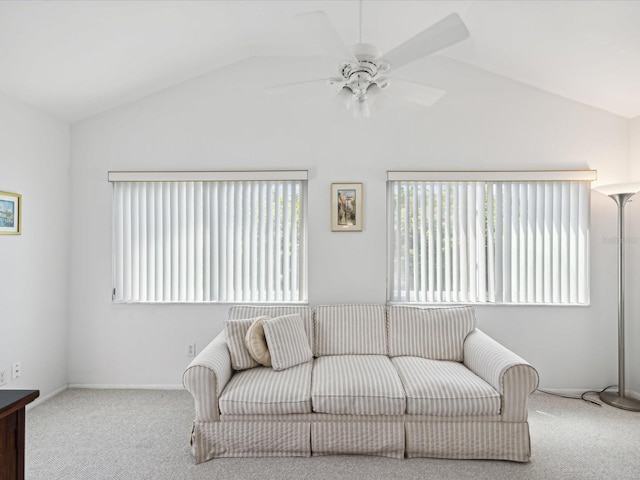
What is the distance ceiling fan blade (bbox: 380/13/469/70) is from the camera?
5.57ft

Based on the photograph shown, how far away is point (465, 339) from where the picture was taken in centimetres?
313

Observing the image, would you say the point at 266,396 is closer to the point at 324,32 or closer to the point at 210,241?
the point at 210,241

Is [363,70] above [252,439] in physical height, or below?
above

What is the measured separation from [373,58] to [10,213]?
2860mm

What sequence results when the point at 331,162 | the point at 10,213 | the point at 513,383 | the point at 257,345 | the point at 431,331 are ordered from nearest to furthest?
the point at 513,383 < the point at 257,345 < the point at 10,213 < the point at 431,331 < the point at 331,162

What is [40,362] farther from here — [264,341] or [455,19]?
[455,19]

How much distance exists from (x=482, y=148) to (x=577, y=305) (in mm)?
1619

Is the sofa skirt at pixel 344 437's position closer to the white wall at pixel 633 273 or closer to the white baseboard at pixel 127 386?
the white baseboard at pixel 127 386

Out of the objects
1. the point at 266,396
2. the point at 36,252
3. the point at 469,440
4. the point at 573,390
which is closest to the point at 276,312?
the point at 266,396

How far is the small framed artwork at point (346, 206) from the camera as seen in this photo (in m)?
3.60

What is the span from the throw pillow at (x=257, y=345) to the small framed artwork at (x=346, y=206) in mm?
1206

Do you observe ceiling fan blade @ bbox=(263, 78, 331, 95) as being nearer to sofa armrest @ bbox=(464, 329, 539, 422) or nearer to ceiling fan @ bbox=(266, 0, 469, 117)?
ceiling fan @ bbox=(266, 0, 469, 117)

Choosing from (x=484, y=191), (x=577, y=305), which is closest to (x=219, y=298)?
(x=484, y=191)

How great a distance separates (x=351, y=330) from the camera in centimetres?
323
